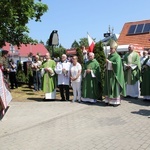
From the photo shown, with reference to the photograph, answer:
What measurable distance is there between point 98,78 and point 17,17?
6.66 m

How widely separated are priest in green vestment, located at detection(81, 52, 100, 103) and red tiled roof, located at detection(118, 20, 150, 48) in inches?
Result: 854

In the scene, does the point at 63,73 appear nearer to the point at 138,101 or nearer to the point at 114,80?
the point at 114,80

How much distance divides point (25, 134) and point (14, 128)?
2.02 feet

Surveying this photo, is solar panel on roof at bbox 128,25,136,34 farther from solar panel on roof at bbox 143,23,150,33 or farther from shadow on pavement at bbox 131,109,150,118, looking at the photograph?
shadow on pavement at bbox 131,109,150,118

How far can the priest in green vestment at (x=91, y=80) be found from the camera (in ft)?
32.9

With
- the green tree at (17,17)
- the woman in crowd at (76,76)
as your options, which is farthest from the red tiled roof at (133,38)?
the woman in crowd at (76,76)

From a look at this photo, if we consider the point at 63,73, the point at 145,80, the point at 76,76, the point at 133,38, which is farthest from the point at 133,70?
the point at 133,38

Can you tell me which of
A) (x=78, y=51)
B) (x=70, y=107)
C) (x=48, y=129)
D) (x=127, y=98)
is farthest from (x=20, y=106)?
(x=78, y=51)

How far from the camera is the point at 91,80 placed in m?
10.0

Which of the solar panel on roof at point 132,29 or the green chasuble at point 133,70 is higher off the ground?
the solar panel on roof at point 132,29

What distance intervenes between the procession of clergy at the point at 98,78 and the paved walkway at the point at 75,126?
46cm

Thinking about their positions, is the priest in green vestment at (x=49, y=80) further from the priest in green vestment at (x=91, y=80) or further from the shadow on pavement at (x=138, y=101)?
the shadow on pavement at (x=138, y=101)

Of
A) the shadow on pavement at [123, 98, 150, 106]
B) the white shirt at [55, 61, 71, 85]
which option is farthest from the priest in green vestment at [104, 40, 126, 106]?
the white shirt at [55, 61, 71, 85]

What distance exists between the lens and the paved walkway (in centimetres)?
586
